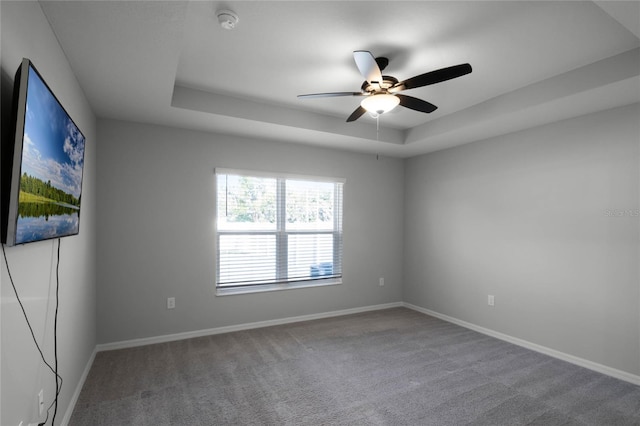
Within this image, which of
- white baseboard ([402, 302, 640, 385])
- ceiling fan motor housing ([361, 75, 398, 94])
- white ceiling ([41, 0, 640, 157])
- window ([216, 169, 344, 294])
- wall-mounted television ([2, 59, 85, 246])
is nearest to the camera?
wall-mounted television ([2, 59, 85, 246])

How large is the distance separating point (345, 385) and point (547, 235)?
2552mm

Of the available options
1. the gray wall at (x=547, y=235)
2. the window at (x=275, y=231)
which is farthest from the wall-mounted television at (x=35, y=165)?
the gray wall at (x=547, y=235)

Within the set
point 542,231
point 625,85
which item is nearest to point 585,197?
point 542,231

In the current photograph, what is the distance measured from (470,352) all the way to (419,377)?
34.8 inches

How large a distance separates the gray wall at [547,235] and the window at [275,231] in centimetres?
148

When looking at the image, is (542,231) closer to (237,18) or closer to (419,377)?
(419,377)

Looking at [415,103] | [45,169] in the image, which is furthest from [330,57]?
[45,169]

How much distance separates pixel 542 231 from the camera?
3506mm

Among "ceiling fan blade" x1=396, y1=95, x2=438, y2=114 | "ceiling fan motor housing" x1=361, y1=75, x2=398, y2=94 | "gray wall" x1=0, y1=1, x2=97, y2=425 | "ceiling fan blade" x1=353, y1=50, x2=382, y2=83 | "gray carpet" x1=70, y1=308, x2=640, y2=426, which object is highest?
"ceiling fan motor housing" x1=361, y1=75, x2=398, y2=94

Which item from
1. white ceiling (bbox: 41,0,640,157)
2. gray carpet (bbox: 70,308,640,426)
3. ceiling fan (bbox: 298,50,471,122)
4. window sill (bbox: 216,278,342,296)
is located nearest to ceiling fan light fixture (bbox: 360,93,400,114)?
ceiling fan (bbox: 298,50,471,122)

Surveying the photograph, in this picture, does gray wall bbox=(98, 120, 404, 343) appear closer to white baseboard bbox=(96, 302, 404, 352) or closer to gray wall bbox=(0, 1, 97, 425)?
white baseboard bbox=(96, 302, 404, 352)

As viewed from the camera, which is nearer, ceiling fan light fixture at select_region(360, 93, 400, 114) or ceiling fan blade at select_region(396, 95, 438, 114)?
ceiling fan light fixture at select_region(360, 93, 400, 114)

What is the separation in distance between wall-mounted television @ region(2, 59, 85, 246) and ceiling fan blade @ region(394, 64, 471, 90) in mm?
2042

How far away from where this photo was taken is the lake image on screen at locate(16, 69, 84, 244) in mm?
1321
